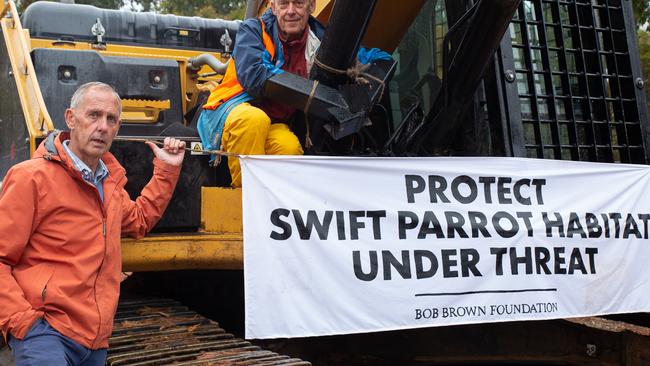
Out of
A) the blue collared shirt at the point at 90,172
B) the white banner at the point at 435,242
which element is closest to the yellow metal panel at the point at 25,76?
the blue collared shirt at the point at 90,172

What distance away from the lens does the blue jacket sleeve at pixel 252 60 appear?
471cm

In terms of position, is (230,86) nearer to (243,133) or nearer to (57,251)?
(243,133)

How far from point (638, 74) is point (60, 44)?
3915 mm

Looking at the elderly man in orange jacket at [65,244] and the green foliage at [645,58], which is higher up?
the green foliage at [645,58]

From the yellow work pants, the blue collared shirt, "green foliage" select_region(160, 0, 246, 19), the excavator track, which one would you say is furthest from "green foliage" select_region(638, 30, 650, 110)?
"green foliage" select_region(160, 0, 246, 19)

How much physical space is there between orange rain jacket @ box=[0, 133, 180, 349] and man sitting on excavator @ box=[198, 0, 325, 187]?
46.3 inches

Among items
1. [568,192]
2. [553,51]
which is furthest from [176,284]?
[553,51]

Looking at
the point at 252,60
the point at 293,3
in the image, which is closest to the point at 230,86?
the point at 252,60

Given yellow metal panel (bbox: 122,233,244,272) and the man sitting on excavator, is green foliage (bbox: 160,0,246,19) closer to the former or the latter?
the man sitting on excavator

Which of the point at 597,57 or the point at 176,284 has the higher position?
the point at 597,57

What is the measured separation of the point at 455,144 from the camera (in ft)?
19.2

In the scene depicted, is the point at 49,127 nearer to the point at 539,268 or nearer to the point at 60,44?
the point at 60,44

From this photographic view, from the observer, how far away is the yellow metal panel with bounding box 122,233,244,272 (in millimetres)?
4223

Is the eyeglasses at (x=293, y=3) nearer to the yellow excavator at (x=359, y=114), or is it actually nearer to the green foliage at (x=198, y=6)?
the yellow excavator at (x=359, y=114)
